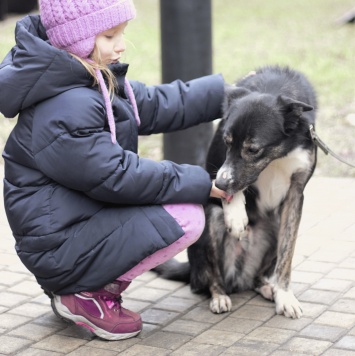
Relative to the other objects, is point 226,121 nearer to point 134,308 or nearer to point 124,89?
point 124,89

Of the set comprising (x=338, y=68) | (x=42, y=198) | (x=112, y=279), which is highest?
(x=42, y=198)

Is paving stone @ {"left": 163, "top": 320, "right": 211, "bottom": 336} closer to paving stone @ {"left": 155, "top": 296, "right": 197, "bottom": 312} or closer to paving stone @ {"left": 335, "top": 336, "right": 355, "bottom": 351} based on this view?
paving stone @ {"left": 155, "top": 296, "right": 197, "bottom": 312}

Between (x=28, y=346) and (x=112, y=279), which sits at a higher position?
(x=112, y=279)

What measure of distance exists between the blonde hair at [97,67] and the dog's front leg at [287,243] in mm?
1088

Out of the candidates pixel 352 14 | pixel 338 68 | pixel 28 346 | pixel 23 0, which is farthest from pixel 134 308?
pixel 23 0

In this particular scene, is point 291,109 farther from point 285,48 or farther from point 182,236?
point 285,48

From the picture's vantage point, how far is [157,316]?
4336mm

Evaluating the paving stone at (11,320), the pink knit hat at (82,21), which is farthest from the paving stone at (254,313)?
the pink knit hat at (82,21)

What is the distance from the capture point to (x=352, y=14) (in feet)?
49.9

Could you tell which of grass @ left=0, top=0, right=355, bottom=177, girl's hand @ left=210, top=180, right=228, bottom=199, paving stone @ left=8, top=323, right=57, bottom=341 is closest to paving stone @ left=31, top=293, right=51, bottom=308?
paving stone @ left=8, top=323, right=57, bottom=341

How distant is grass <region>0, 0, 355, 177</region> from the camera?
8.56 meters

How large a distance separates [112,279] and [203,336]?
525 millimetres

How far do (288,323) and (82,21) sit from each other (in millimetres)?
1778

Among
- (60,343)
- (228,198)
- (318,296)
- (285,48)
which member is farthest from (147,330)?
(285,48)
